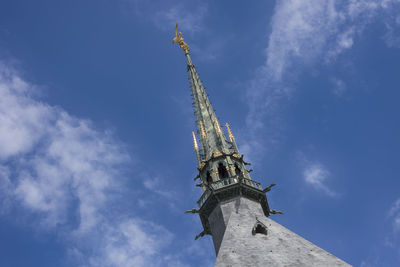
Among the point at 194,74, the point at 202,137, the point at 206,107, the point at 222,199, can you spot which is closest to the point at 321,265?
the point at 222,199

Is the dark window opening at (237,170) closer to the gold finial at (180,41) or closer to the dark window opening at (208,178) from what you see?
the dark window opening at (208,178)

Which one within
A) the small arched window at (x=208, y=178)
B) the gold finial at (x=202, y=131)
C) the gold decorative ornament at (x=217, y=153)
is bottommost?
the small arched window at (x=208, y=178)

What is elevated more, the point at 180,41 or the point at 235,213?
the point at 180,41

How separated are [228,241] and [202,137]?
2129 centimetres

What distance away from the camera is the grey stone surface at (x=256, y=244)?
27.5 m

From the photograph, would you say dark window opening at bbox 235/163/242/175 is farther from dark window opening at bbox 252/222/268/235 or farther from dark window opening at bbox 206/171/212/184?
dark window opening at bbox 252/222/268/235

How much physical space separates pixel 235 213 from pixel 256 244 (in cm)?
652

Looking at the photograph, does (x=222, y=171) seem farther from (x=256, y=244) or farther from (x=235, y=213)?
(x=256, y=244)

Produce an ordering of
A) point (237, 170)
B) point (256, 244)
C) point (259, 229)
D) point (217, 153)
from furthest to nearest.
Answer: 1. point (217, 153)
2. point (237, 170)
3. point (259, 229)
4. point (256, 244)

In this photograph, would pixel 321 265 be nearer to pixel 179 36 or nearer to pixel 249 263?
pixel 249 263

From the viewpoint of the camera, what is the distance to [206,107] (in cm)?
5556

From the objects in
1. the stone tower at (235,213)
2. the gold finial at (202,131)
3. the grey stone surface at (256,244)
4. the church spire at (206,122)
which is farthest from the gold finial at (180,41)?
the grey stone surface at (256,244)

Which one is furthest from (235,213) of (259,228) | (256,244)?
(256,244)

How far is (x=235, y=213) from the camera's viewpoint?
36500 millimetres
